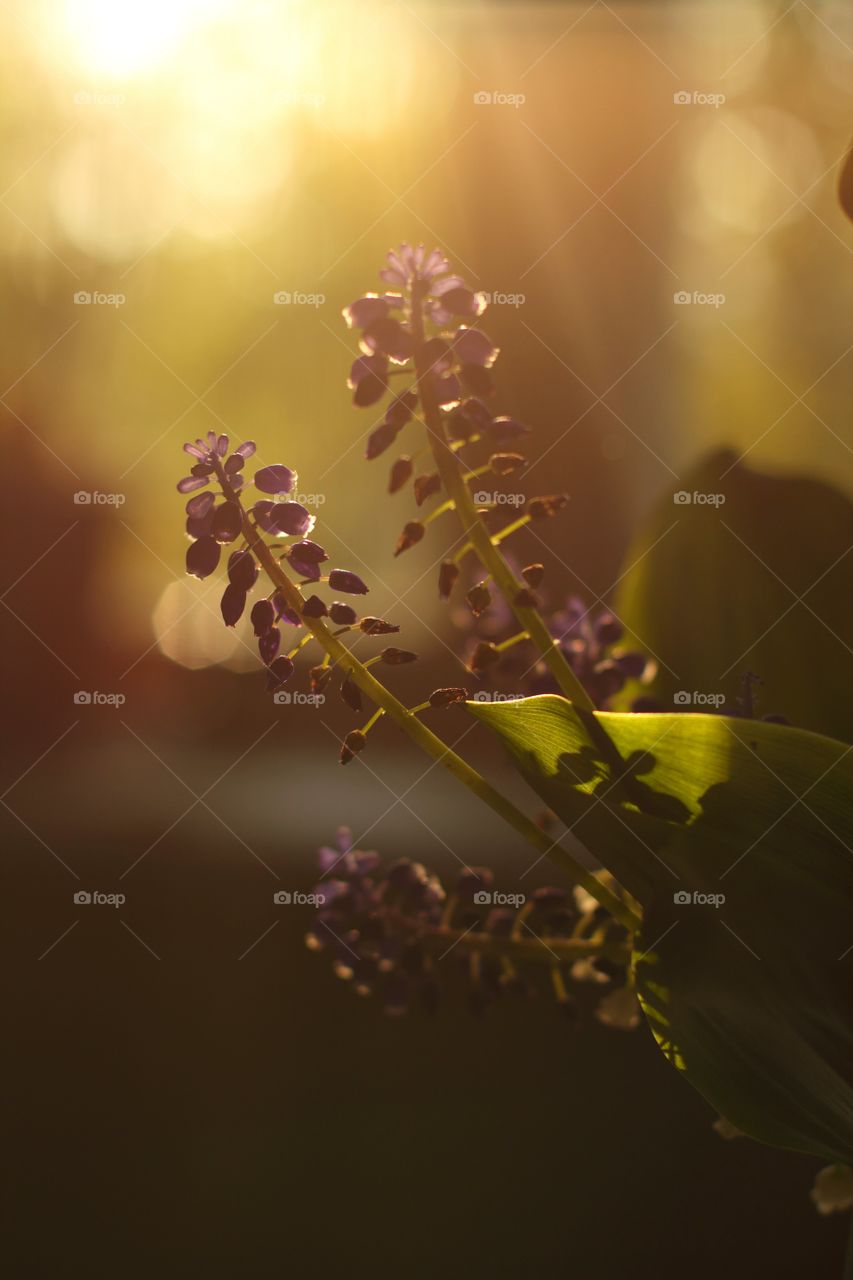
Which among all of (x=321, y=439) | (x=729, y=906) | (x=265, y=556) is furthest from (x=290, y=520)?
(x=321, y=439)

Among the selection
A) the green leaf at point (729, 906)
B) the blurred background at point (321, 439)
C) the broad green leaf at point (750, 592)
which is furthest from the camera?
the blurred background at point (321, 439)

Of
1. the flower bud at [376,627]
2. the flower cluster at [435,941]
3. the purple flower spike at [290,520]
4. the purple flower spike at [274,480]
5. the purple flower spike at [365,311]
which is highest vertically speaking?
the purple flower spike at [365,311]

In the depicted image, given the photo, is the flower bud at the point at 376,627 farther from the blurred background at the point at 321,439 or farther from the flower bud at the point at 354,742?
the blurred background at the point at 321,439

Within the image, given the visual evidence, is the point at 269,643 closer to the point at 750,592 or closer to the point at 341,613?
the point at 341,613

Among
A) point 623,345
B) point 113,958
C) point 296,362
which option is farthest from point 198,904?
point 623,345

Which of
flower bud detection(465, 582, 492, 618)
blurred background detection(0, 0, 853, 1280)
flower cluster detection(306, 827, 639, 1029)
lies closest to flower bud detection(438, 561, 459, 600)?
flower bud detection(465, 582, 492, 618)

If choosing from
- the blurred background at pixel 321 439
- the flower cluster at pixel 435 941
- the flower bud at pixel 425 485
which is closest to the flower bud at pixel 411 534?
the flower bud at pixel 425 485

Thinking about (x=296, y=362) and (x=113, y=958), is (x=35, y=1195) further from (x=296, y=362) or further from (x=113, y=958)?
(x=296, y=362)
